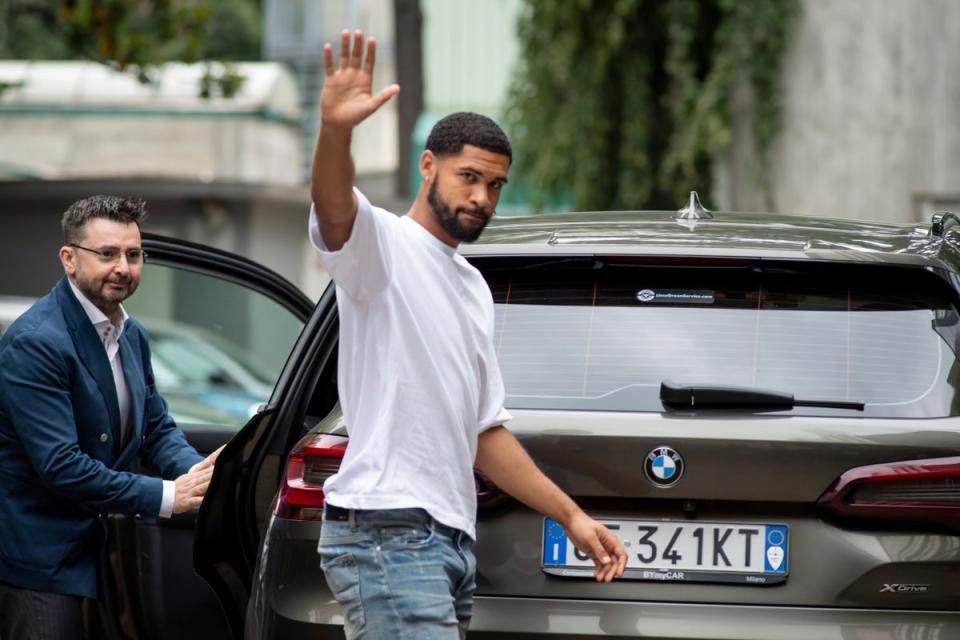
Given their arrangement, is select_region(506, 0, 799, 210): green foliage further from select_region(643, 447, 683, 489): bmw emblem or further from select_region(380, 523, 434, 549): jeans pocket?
select_region(380, 523, 434, 549): jeans pocket

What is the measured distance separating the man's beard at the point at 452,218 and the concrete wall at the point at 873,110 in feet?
46.5

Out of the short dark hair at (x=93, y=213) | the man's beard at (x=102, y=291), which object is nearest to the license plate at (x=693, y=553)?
the man's beard at (x=102, y=291)

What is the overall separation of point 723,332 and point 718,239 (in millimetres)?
314

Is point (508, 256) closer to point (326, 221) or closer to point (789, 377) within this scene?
point (789, 377)

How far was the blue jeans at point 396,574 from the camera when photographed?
3.11 metres

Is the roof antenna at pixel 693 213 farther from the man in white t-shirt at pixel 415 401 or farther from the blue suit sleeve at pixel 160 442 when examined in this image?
the blue suit sleeve at pixel 160 442

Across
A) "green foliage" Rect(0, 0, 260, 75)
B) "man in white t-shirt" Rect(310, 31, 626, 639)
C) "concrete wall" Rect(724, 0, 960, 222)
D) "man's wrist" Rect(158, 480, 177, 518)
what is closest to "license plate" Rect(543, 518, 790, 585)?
"man in white t-shirt" Rect(310, 31, 626, 639)

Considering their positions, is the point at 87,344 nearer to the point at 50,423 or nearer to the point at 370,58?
the point at 50,423

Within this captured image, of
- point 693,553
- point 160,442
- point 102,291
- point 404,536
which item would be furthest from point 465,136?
point 160,442

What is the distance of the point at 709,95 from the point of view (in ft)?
55.9

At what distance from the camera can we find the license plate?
3.63 m

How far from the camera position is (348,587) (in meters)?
3.19

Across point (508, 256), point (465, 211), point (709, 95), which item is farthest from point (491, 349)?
point (709, 95)

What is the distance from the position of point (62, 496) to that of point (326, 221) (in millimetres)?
1491
